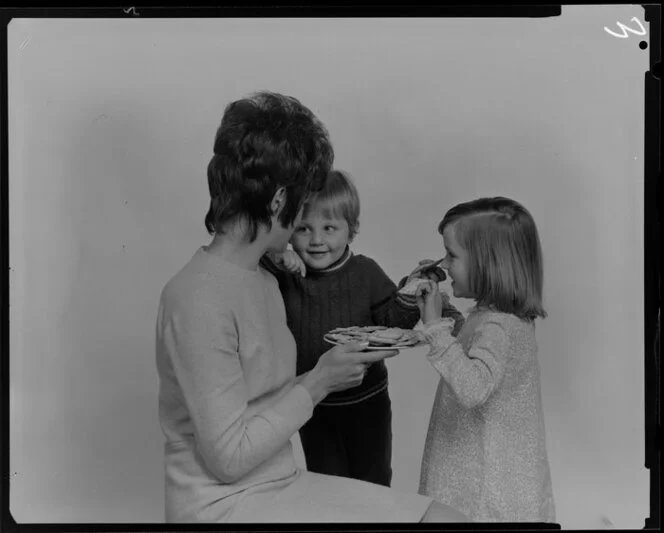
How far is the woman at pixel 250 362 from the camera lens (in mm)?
1595

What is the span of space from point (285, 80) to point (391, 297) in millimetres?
558

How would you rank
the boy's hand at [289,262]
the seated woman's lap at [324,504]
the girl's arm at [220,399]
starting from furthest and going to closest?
the boy's hand at [289,262]
the seated woman's lap at [324,504]
the girl's arm at [220,399]

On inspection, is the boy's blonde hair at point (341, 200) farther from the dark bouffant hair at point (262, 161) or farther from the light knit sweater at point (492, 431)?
the light knit sweater at point (492, 431)

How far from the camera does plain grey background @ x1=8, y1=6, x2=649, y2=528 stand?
73.3 inches

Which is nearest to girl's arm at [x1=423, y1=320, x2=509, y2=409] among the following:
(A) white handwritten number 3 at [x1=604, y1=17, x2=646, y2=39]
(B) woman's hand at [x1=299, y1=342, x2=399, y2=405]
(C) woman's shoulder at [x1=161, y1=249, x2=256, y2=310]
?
(B) woman's hand at [x1=299, y1=342, x2=399, y2=405]

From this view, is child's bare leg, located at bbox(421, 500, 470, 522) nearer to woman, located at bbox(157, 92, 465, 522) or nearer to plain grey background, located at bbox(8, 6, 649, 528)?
woman, located at bbox(157, 92, 465, 522)

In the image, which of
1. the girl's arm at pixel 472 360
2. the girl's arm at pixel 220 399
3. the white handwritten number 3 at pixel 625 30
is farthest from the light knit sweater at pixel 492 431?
the white handwritten number 3 at pixel 625 30

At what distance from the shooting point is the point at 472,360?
1756mm

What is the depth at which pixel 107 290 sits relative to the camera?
1.88 meters

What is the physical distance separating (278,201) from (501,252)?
52 cm

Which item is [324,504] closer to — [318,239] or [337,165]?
[318,239]

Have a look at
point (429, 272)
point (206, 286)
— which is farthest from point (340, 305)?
point (206, 286)

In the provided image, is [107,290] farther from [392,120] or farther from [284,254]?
[392,120]

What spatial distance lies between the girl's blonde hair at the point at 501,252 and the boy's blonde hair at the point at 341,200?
0.20m
